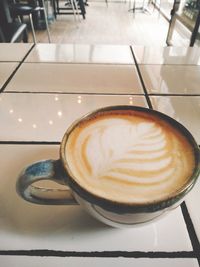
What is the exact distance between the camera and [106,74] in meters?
0.67

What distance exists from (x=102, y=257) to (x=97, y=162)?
111mm

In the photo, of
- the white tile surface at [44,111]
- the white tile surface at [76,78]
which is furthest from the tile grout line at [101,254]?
the white tile surface at [76,78]

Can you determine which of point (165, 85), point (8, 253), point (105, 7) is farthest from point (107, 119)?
point (105, 7)

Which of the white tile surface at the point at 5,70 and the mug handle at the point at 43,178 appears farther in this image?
the white tile surface at the point at 5,70

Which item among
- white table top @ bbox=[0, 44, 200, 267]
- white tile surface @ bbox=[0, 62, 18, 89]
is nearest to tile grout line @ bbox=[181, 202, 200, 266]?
white table top @ bbox=[0, 44, 200, 267]

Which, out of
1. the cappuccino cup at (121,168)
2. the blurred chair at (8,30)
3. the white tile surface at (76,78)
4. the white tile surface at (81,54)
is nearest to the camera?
the cappuccino cup at (121,168)

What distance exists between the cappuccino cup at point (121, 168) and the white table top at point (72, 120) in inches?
1.8

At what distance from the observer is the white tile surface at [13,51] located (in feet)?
2.43

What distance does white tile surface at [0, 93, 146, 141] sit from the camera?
0.47m

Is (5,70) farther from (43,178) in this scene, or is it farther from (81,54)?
(43,178)

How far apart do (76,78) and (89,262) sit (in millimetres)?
467

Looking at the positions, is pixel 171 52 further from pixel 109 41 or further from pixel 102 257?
pixel 109 41

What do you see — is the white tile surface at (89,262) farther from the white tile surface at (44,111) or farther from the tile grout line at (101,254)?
the white tile surface at (44,111)

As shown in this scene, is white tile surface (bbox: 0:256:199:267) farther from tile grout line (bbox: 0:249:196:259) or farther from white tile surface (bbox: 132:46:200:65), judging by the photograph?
white tile surface (bbox: 132:46:200:65)
